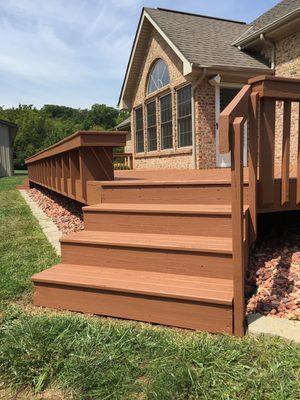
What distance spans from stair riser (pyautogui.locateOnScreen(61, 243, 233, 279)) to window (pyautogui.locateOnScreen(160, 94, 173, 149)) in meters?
9.25

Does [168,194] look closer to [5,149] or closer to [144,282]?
[144,282]

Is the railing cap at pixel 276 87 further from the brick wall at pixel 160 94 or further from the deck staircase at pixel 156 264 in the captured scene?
the brick wall at pixel 160 94

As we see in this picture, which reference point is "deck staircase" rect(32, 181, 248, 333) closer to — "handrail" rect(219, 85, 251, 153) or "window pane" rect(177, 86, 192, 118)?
"handrail" rect(219, 85, 251, 153)

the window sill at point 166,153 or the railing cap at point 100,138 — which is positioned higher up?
the window sill at point 166,153

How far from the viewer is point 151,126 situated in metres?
13.5

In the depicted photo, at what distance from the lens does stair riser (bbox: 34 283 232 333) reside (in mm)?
2277

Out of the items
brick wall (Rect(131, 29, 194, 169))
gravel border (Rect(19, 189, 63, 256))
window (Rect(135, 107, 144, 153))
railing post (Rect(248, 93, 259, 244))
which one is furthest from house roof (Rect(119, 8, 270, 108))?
railing post (Rect(248, 93, 259, 244))

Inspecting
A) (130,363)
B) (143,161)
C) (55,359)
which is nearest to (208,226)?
(130,363)

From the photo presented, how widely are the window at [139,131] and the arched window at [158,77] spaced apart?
4.08ft

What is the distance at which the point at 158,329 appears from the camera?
2.35m

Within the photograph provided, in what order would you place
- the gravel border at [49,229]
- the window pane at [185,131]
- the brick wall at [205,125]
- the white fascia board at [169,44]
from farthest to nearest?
the window pane at [185,131], the brick wall at [205,125], the white fascia board at [169,44], the gravel border at [49,229]

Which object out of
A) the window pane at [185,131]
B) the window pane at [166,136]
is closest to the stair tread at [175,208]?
the window pane at [185,131]

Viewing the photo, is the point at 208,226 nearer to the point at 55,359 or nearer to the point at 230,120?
the point at 230,120

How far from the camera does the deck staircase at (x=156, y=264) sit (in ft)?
7.80
